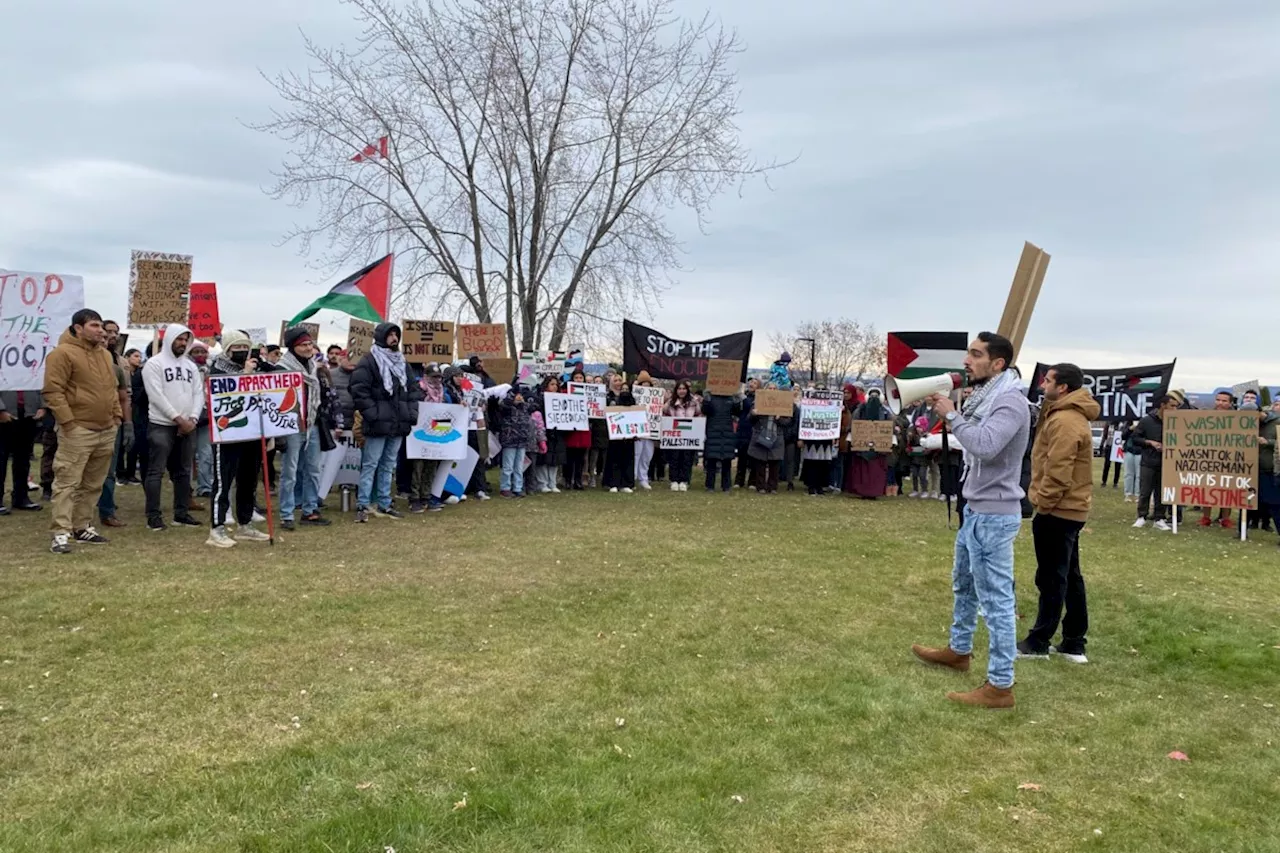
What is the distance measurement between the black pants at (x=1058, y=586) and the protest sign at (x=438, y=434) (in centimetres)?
775

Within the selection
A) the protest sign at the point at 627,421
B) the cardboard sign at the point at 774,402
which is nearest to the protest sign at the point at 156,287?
the protest sign at the point at 627,421

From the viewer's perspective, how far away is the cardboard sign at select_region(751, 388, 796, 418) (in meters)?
15.2

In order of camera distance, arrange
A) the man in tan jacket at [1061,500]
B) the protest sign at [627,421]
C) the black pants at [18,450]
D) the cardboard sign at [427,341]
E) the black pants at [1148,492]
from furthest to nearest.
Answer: the protest sign at [627,421], the black pants at [1148,492], the cardboard sign at [427,341], the black pants at [18,450], the man in tan jacket at [1061,500]

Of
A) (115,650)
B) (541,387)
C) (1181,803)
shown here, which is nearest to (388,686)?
(115,650)

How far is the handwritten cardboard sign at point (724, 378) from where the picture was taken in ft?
50.3

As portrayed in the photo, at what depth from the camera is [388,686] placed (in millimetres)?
4734

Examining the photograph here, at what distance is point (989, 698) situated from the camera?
483 cm

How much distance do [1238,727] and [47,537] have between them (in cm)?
967

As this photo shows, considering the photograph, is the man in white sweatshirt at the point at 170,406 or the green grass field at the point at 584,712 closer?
the green grass field at the point at 584,712

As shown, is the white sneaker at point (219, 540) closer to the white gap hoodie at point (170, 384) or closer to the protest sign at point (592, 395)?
the white gap hoodie at point (170, 384)

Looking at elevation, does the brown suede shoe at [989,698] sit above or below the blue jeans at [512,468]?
below

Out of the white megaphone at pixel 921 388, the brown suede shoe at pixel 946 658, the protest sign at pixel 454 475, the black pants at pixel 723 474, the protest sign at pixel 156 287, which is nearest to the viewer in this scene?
the white megaphone at pixel 921 388

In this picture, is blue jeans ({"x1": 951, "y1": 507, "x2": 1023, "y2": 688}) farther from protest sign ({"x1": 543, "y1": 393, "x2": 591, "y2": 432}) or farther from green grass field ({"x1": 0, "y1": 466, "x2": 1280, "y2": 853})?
protest sign ({"x1": 543, "y1": 393, "x2": 591, "y2": 432})

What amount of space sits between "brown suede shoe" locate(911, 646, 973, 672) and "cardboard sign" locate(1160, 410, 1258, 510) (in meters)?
8.68
